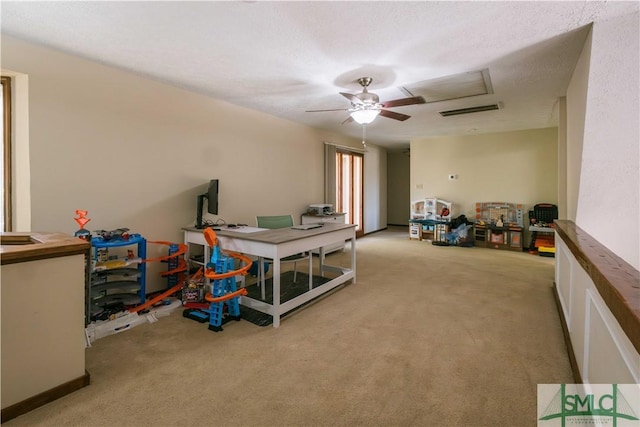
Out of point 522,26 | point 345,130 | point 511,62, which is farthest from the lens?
point 345,130

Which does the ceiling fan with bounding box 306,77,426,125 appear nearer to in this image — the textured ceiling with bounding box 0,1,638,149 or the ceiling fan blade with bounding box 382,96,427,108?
the ceiling fan blade with bounding box 382,96,427,108

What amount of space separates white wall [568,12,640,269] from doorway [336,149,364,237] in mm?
4803

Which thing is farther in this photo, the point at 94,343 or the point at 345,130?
the point at 345,130

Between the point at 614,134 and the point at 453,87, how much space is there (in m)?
1.82

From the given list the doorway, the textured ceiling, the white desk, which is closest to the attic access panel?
the textured ceiling

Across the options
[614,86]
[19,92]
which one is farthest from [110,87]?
[614,86]

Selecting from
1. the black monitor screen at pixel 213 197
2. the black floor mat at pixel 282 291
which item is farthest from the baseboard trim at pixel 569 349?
the black monitor screen at pixel 213 197

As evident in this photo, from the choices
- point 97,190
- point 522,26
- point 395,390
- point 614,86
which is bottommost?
point 395,390

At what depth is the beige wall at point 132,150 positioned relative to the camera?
8.70ft

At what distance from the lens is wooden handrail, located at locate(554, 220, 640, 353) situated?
0.83 m

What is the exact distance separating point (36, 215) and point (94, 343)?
1.25m

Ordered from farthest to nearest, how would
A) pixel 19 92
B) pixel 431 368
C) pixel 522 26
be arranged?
pixel 19 92
pixel 522 26
pixel 431 368

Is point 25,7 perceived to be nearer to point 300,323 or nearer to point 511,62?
point 300,323

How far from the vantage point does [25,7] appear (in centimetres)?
206
